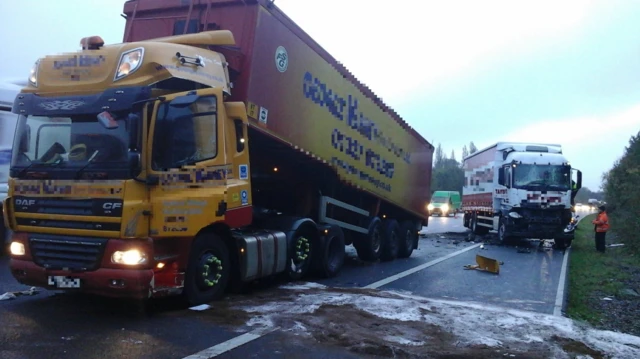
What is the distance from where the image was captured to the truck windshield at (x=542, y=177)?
18766mm

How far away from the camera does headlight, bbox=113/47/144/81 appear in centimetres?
664

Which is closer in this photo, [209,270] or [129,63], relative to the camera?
[129,63]

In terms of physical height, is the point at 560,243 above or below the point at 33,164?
below

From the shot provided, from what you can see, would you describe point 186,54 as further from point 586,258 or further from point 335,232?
point 586,258

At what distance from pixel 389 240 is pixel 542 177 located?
747cm

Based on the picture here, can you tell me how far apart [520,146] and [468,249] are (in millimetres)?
4714

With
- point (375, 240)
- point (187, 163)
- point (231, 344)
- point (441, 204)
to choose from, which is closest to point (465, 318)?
point (231, 344)

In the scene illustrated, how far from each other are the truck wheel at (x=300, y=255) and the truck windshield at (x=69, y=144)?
3764mm

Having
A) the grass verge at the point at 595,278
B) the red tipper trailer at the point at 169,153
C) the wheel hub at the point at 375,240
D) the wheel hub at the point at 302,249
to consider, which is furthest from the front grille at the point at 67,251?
the wheel hub at the point at 375,240

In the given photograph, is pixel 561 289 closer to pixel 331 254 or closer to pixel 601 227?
pixel 331 254

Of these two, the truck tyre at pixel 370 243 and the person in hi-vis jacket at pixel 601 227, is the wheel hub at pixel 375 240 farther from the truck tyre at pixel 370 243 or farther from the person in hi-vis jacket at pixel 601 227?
the person in hi-vis jacket at pixel 601 227

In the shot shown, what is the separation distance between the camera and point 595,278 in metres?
12.4

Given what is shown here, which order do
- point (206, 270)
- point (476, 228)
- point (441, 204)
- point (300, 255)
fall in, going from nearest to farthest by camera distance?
point (206, 270), point (300, 255), point (476, 228), point (441, 204)

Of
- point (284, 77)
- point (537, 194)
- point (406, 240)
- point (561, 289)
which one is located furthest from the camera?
point (537, 194)
